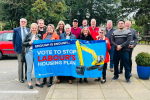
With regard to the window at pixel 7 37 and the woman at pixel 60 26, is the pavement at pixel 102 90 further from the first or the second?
the window at pixel 7 37

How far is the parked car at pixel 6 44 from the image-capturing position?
953 cm

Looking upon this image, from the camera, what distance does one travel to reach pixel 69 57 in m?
4.92

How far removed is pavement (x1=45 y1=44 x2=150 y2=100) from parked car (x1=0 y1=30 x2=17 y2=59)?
5.52m

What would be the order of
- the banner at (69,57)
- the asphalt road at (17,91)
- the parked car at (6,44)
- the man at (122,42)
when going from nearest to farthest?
1. the asphalt road at (17,91)
2. the banner at (69,57)
3. the man at (122,42)
4. the parked car at (6,44)

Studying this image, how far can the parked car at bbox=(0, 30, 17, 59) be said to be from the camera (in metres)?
9.53

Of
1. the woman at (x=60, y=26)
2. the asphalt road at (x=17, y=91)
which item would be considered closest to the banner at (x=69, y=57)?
the asphalt road at (x=17, y=91)

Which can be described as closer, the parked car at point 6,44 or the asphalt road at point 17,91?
the asphalt road at point 17,91

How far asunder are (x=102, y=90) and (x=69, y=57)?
1.36m

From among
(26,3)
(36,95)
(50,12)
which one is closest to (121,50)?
(36,95)

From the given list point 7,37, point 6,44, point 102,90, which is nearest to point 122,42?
point 102,90

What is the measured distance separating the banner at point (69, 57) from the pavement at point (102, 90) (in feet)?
1.20

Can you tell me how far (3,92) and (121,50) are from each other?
12.3ft

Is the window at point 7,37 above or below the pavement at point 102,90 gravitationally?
above

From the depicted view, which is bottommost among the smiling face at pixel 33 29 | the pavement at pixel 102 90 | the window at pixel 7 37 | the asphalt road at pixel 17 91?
the asphalt road at pixel 17 91
